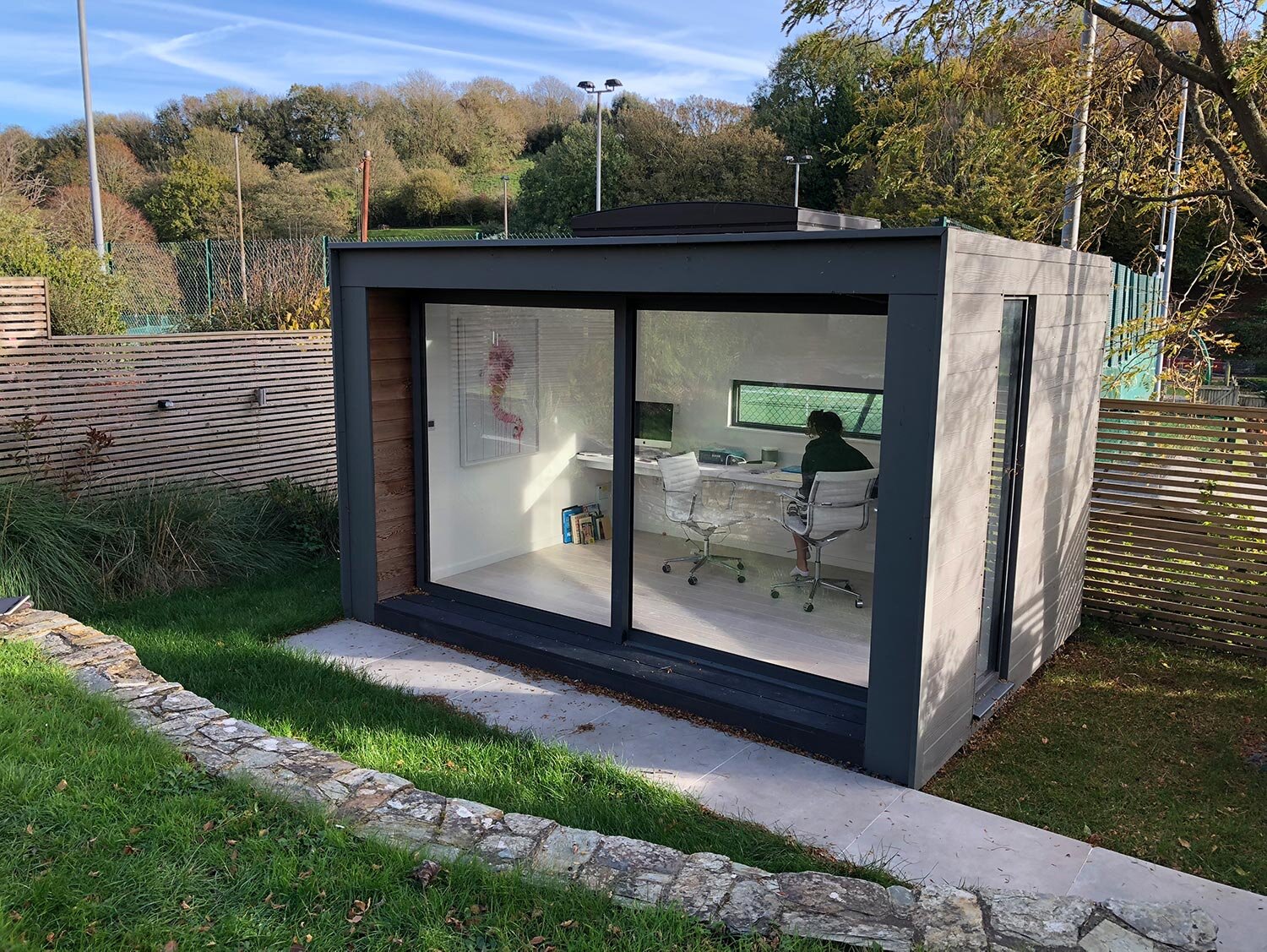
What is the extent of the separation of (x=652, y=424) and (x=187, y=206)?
121ft

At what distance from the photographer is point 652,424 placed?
612 cm

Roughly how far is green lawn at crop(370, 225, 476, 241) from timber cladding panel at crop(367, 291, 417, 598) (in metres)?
32.1

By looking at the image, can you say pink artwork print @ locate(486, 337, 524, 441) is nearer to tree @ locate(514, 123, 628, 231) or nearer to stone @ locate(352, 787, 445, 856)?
stone @ locate(352, 787, 445, 856)

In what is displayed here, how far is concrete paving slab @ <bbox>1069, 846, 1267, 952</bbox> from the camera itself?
3.77 metres

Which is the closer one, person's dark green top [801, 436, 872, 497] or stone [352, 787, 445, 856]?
stone [352, 787, 445, 856]

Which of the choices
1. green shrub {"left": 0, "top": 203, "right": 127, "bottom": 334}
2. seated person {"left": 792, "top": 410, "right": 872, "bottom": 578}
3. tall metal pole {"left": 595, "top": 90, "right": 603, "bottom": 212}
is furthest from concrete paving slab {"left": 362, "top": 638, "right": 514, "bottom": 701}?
tall metal pole {"left": 595, "top": 90, "right": 603, "bottom": 212}

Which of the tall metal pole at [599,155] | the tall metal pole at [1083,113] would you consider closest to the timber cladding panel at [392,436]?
the tall metal pole at [1083,113]

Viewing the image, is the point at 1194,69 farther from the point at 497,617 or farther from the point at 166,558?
the point at 166,558

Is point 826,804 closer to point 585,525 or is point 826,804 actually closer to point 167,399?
point 585,525

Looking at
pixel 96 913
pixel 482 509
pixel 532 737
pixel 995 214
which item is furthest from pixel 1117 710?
pixel 995 214

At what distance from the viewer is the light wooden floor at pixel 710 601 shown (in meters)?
5.70

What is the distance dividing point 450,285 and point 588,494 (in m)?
1.62

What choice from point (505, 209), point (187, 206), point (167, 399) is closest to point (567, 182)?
point (505, 209)

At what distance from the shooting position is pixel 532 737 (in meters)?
5.18
